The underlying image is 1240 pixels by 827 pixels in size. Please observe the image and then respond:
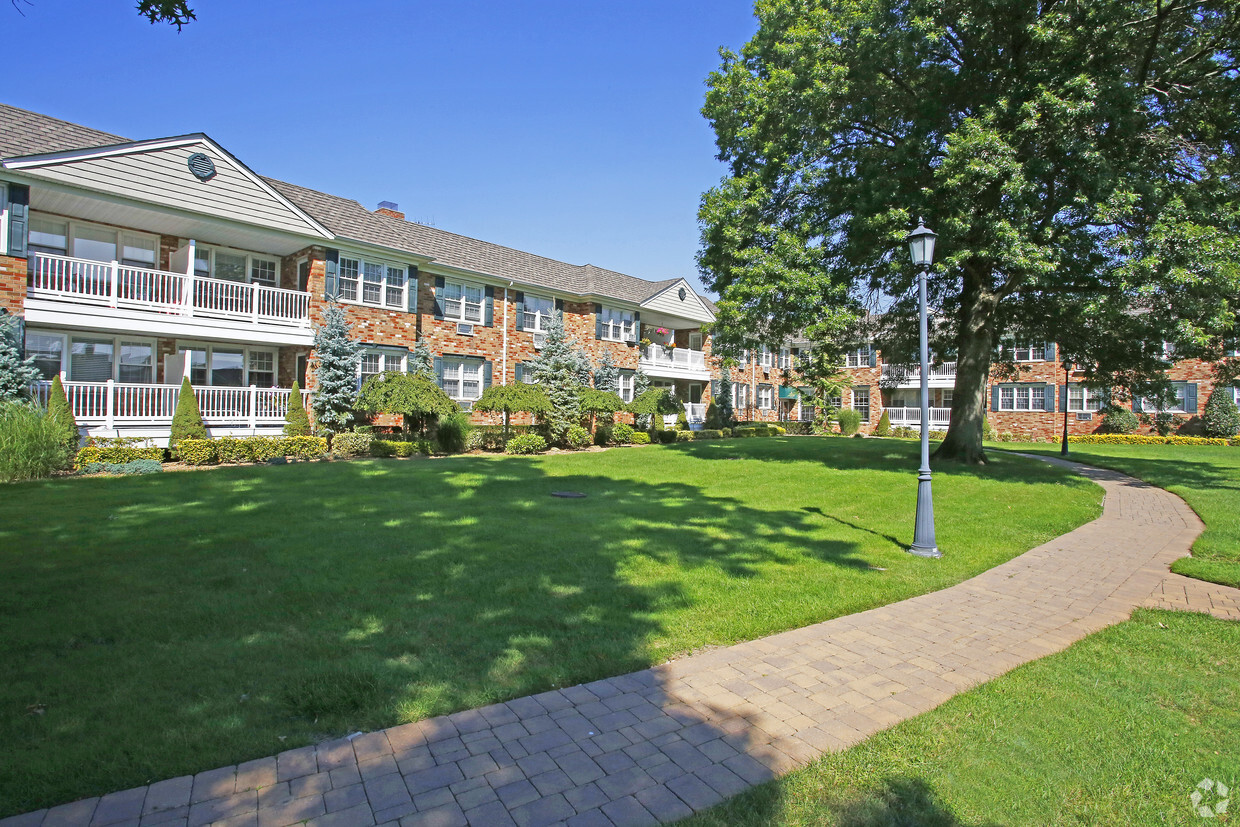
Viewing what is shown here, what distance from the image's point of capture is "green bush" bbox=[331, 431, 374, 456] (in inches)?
722

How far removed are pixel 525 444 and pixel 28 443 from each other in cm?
1227

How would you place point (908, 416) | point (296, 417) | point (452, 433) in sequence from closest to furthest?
point (296, 417)
point (452, 433)
point (908, 416)

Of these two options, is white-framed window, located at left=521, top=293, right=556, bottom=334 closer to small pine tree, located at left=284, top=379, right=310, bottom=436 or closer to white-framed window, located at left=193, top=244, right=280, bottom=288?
white-framed window, located at left=193, top=244, right=280, bottom=288

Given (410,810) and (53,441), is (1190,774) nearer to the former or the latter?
(410,810)

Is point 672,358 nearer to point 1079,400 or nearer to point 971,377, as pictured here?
point 971,377

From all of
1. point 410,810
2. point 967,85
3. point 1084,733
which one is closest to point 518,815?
point 410,810

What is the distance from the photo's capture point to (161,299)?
17469 millimetres

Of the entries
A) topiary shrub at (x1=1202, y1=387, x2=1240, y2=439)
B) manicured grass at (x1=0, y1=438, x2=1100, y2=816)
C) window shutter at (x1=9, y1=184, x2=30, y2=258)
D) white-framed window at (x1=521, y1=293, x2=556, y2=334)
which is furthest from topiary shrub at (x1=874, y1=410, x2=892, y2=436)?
window shutter at (x1=9, y1=184, x2=30, y2=258)

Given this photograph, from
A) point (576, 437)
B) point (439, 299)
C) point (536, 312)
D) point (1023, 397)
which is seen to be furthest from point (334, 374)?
point (1023, 397)

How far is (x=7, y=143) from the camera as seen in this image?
15.1 m

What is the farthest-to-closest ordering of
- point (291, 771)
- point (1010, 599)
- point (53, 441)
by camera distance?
point (53, 441), point (1010, 599), point (291, 771)

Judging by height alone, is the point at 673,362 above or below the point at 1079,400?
above

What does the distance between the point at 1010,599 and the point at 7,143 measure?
2202cm

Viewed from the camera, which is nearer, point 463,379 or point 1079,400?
point 463,379
